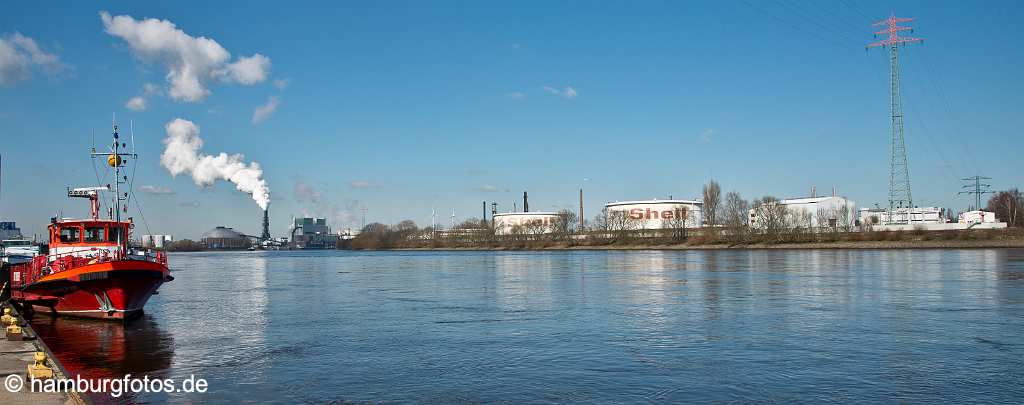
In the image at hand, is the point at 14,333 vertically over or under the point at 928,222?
under

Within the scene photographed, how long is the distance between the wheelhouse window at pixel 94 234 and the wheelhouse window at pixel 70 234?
0.39m

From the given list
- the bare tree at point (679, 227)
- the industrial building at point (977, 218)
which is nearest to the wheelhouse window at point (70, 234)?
the bare tree at point (679, 227)

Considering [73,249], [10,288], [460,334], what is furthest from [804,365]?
[10,288]

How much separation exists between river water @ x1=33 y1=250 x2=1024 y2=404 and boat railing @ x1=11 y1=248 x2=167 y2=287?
235 cm

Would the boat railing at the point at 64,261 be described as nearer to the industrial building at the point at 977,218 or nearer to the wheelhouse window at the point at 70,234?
the wheelhouse window at the point at 70,234

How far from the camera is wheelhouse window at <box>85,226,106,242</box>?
34.4 meters

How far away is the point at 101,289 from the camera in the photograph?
101 ft

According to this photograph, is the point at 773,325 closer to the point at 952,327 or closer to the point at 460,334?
the point at 952,327

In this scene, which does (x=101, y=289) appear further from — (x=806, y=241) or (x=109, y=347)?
(x=806, y=241)

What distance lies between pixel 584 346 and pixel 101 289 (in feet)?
66.2

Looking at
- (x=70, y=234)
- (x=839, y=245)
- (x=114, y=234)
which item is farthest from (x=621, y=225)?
(x=70, y=234)

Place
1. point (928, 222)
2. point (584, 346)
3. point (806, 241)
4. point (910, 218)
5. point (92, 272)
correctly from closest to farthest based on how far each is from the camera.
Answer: point (584, 346), point (92, 272), point (910, 218), point (806, 241), point (928, 222)

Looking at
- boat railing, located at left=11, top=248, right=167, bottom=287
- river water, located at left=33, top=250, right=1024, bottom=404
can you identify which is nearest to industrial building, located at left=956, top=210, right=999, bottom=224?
river water, located at left=33, top=250, right=1024, bottom=404

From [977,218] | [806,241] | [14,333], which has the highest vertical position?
[977,218]
